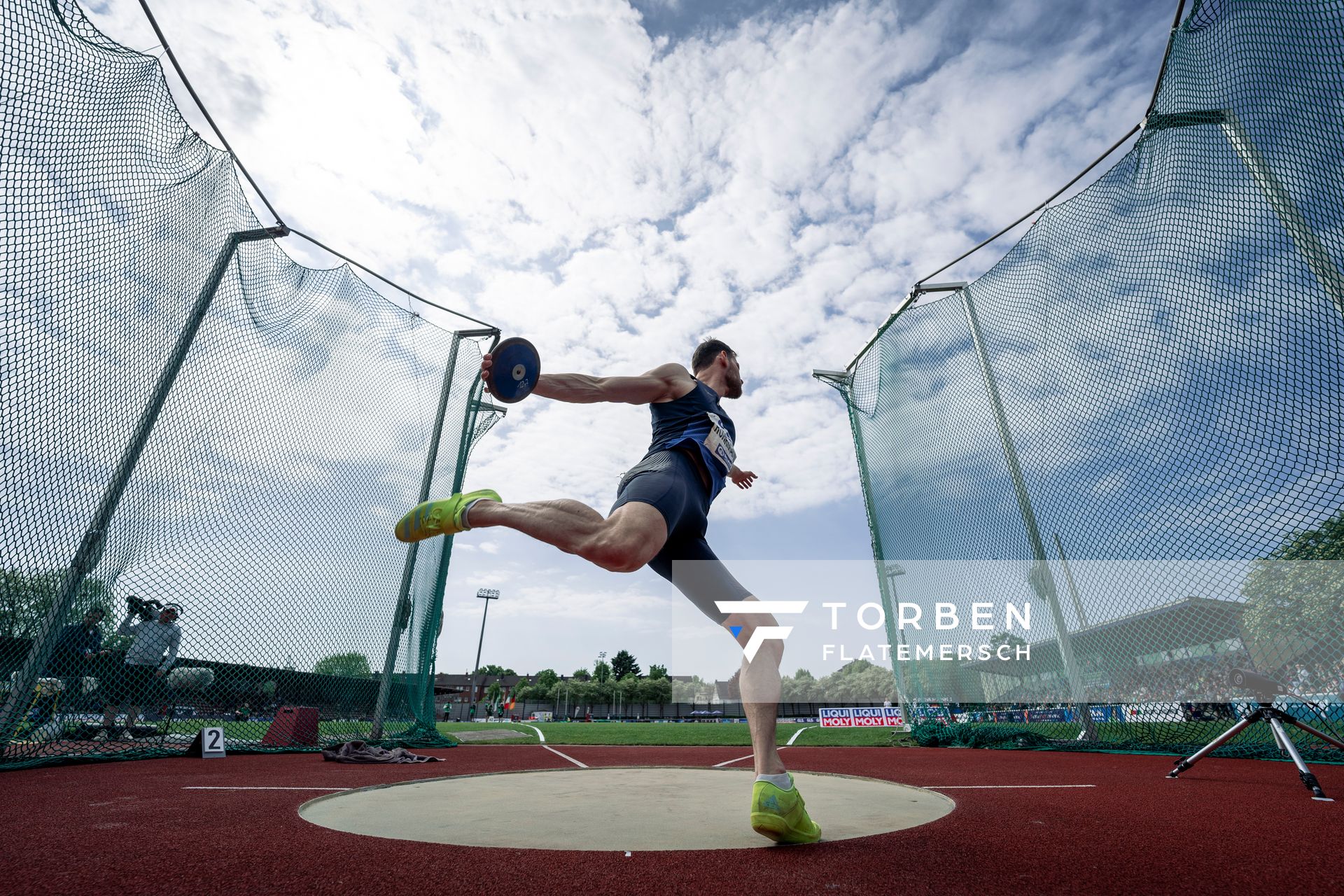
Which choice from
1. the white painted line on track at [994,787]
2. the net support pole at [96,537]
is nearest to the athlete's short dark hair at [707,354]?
the white painted line on track at [994,787]

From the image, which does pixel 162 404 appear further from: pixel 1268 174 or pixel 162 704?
pixel 1268 174

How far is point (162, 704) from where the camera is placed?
5.26 m

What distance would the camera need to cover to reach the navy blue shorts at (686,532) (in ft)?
8.09

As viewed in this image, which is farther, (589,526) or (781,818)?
(589,526)

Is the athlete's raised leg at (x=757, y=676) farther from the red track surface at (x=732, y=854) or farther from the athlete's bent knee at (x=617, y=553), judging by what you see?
the athlete's bent knee at (x=617, y=553)

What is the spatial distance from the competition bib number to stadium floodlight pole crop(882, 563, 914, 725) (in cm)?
668

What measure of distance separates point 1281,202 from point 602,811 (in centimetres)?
546

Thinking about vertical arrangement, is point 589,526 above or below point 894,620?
below

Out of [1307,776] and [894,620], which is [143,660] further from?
[894,620]

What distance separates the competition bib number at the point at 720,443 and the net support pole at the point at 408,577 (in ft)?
17.3

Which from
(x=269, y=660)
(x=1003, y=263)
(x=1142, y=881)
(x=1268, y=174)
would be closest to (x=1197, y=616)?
(x=1268, y=174)

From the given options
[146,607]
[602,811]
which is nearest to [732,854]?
[602,811]

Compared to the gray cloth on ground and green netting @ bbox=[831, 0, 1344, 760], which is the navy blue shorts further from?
green netting @ bbox=[831, 0, 1344, 760]

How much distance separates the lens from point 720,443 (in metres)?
2.80
